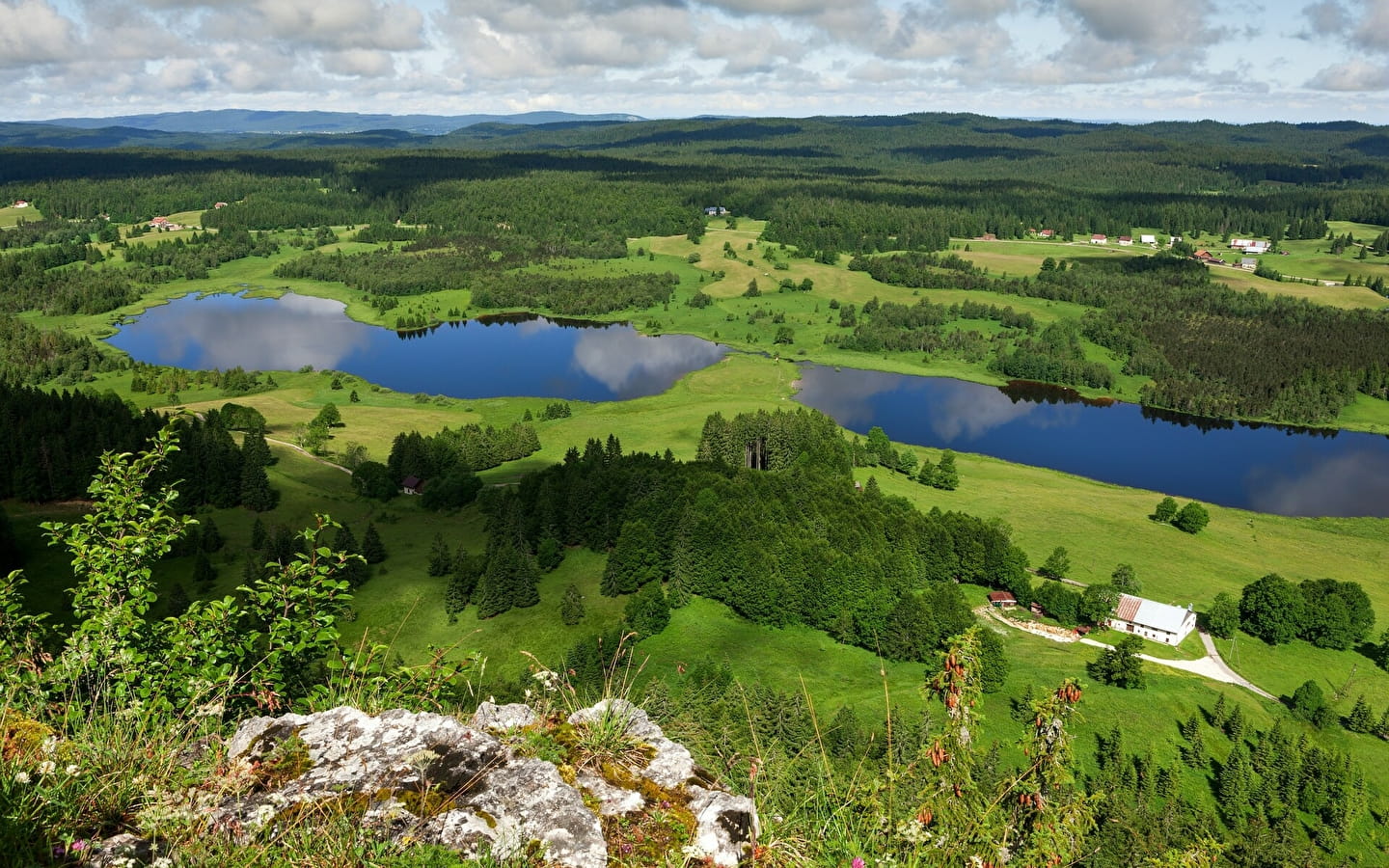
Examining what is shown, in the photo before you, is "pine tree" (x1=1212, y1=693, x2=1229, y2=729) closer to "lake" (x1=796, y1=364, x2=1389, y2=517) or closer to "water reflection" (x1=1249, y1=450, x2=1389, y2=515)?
"lake" (x1=796, y1=364, x2=1389, y2=517)

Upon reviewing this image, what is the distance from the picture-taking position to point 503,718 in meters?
10.1

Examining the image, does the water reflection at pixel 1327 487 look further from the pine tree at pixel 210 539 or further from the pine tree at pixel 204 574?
the pine tree at pixel 210 539

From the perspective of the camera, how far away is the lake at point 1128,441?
100 meters

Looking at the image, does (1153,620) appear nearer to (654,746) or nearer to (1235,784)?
(1235,784)

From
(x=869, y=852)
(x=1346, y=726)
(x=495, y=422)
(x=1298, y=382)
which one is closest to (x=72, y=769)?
(x=869, y=852)

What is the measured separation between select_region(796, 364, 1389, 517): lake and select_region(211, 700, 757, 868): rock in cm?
10711

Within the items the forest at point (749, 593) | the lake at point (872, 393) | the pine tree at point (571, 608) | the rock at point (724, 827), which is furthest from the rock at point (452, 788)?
the lake at point (872, 393)

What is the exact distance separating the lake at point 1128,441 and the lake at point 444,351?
32.9 metres

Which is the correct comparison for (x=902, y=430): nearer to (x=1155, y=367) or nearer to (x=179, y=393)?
(x=1155, y=367)

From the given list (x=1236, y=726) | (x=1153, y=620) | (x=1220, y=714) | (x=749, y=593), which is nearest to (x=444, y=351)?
(x=749, y=593)

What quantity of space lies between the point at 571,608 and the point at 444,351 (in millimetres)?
122034

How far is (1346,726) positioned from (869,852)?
58505mm

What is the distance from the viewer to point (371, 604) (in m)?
61.0

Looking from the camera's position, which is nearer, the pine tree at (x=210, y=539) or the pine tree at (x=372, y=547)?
the pine tree at (x=210, y=539)
